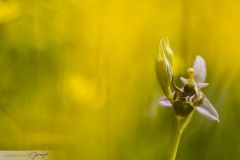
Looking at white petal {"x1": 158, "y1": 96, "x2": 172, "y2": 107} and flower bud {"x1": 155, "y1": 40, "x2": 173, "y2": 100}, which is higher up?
flower bud {"x1": 155, "y1": 40, "x2": 173, "y2": 100}

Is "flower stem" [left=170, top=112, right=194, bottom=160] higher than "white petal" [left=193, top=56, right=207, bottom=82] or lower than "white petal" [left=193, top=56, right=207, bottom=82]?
lower

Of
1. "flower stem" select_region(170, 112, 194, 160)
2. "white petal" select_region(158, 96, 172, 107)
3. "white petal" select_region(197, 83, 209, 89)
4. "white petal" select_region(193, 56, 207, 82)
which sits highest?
"white petal" select_region(193, 56, 207, 82)

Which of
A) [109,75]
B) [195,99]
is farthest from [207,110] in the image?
[109,75]

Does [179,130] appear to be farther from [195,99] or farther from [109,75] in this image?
[109,75]

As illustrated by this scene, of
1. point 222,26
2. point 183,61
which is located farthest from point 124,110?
point 222,26

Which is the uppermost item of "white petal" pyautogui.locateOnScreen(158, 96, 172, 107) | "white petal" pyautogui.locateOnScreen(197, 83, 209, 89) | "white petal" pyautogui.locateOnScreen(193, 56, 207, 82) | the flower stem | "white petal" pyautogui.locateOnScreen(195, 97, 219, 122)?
"white petal" pyautogui.locateOnScreen(193, 56, 207, 82)

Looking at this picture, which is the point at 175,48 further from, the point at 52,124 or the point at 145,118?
the point at 52,124
